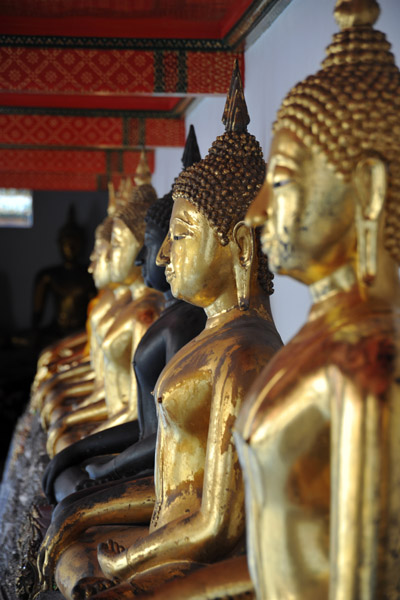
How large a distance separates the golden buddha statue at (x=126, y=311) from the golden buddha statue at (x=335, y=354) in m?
2.03

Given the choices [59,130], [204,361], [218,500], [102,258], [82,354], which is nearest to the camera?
[218,500]

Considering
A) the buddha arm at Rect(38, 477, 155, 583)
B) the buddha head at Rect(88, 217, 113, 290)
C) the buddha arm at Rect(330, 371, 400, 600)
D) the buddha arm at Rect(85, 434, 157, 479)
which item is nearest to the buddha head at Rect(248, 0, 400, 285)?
the buddha arm at Rect(330, 371, 400, 600)

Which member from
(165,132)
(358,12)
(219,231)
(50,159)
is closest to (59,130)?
(165,132)

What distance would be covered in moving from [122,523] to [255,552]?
1.05 meters

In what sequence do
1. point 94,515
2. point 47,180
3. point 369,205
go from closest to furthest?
1. point 369,205
2. point 94,515
3. point 47,180

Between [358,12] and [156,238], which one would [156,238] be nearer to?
[156,238]

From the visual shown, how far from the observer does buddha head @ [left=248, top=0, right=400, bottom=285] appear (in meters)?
1.40

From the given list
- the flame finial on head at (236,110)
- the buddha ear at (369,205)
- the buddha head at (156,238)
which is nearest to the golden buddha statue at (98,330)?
the buddha head at (156,238)

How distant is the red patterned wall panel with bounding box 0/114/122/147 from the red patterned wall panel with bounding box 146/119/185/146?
198mm

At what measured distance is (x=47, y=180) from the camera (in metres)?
7.95

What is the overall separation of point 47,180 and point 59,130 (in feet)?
8.30

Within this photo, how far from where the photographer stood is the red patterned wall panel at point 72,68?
3.33m

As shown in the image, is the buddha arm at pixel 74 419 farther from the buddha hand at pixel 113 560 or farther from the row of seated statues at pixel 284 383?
the buddha hand at pixel 113 560

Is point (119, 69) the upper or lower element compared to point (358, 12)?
upper
